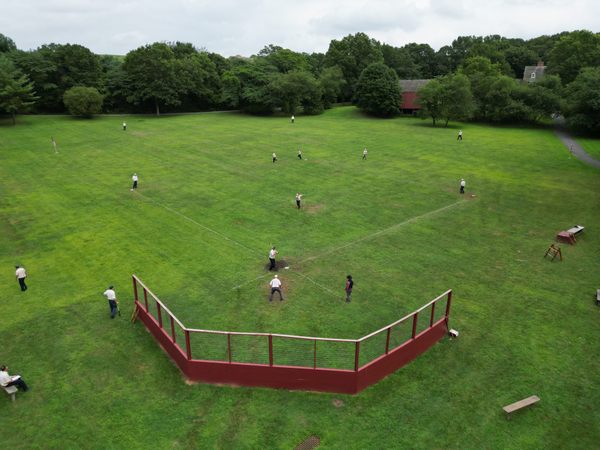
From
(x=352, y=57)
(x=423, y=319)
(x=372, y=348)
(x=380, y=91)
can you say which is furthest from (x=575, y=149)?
(x=352, y=57)

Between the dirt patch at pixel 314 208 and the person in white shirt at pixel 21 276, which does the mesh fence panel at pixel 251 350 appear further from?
the dirt patch at pixel 314 208

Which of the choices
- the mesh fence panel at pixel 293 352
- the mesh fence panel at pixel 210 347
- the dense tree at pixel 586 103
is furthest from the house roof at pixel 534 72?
the mesh fence panel at pixel 210 347

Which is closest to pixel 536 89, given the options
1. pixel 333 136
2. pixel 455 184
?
pixel 333 136

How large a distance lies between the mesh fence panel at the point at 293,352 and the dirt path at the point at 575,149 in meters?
39.5

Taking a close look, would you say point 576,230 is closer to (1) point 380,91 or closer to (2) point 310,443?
(2) point 310,443

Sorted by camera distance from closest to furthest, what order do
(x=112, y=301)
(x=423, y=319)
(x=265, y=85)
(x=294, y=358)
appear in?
1. (x=294, y=358)
2. (x=423, y=319)
3. (x=112, y=301)
4. (x=265, y=85)

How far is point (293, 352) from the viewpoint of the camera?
13695 millimetres

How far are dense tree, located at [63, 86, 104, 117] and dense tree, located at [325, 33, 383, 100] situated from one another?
4765cm

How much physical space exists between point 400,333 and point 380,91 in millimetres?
61367

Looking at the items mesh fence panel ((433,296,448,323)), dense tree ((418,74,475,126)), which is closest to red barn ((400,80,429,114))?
dense tree ((418,74,475,126))

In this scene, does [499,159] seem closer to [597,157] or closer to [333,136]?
[597,157]

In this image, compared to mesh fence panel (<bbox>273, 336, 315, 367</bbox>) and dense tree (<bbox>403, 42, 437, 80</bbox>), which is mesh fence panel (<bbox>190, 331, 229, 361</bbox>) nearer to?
mesh fence panel (<bbox>273, 336, 315, 367</bbox>)

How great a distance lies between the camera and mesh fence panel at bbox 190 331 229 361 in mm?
13938

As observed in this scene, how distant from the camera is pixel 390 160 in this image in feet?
141
